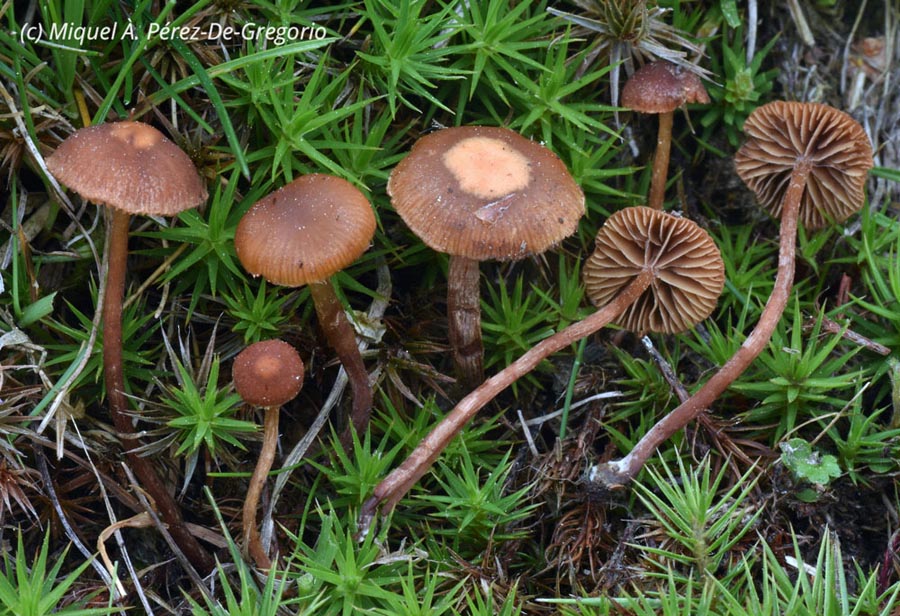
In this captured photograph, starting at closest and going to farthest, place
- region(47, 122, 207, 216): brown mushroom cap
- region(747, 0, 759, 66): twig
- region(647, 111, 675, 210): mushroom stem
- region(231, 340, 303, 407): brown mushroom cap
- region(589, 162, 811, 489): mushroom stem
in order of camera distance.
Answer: region(47, 122, 207, 216): brown mushroom cap → region(231, 340, 303, 407): brown mushroom cap → region(589, 162, 811, 489): mushroom stem → region(647, 111, 675, 210): mushroom stem → region(747, 0, 759, 66): twig

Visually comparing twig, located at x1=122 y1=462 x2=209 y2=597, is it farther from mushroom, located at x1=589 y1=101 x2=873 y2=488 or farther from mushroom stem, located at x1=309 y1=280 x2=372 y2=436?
mushroom, located at x1=589 y1=101 x2=873 y2=488

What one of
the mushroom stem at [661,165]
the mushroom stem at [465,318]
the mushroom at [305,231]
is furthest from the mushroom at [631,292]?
Answer: the mushroom at [305,231]

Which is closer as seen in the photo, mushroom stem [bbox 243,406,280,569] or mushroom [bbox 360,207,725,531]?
mushroom stem [bbox 243,406,280,569]

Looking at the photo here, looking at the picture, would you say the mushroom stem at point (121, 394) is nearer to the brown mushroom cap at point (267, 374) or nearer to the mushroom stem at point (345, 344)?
the brown mushroom cap at point (267, 374)

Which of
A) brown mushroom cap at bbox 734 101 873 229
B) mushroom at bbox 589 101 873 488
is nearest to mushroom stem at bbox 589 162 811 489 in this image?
mushroom at bbox 589 101 873 488

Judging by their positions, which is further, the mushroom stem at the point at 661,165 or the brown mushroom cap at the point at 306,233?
the mushroom stem at the point at 661,165

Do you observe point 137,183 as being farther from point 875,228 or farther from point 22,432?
point 875,228
